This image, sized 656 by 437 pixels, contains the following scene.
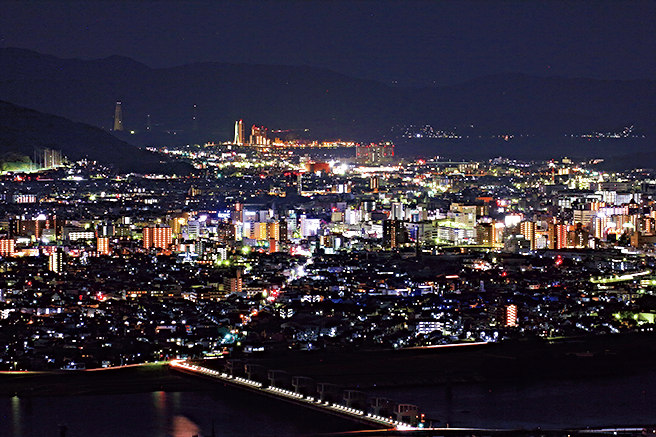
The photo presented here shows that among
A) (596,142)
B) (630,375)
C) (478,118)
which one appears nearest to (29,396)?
(630,375)

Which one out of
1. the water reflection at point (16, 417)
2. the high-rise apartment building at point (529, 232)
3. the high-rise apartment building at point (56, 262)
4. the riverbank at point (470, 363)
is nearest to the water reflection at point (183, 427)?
the water reflection at point (16, 417)

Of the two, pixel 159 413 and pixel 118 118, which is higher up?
pixel 118 118

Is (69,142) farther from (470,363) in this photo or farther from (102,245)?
(470,363)

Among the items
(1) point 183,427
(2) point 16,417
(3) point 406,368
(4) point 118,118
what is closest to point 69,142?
(4) point 118,118

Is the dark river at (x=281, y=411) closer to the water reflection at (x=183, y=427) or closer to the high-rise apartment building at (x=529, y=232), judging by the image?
the water reflection at (x=183, y=427)

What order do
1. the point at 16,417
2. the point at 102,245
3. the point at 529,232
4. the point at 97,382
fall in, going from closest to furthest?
the point at 16,417 → the point at 97,382 → the point at 102,245 → the point at 529,232

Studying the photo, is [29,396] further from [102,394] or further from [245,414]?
[245,414]
